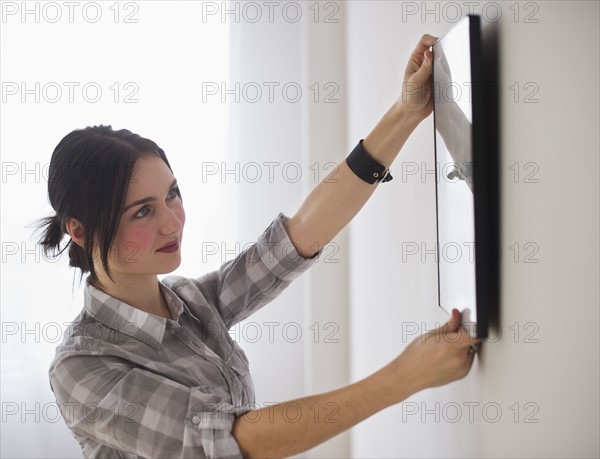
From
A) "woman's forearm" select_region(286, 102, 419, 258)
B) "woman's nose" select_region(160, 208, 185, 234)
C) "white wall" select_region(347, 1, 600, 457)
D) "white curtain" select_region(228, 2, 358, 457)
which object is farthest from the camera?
"white curtain" select_region(228, 2, 358, 457)

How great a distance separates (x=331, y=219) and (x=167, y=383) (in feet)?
1.63

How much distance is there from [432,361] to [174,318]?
0.66m

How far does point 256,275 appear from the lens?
1.44 m

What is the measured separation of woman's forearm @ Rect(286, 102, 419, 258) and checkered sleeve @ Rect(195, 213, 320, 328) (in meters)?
0.03

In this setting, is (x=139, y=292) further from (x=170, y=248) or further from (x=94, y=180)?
(x=94, y=180)

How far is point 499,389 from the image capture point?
2.77 feet

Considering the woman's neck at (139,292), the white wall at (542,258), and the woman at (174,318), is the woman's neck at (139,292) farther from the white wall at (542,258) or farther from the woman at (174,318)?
the white wall at (542,258)

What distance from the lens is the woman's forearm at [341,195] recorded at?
3.88ft

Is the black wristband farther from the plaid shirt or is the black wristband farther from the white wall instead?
the plaid shirt

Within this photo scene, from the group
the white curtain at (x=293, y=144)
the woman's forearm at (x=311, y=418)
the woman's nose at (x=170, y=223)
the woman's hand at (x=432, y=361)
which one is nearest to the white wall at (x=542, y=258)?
the woman's hand at (x=432, y=361)

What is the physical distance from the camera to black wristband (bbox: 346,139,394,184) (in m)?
1.24

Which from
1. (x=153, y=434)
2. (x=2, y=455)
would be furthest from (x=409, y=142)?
(x=2, y=455)

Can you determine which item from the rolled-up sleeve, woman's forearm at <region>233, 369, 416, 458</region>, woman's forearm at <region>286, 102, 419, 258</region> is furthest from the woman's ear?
woman's forearm at <region>233, 369, 416, 458</region>

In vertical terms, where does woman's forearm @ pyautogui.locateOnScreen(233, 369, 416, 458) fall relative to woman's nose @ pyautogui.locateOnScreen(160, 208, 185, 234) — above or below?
below
